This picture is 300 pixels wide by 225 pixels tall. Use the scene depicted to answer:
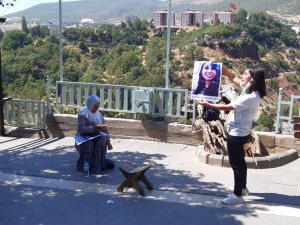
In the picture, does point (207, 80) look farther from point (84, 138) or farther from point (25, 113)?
point (25, 113)

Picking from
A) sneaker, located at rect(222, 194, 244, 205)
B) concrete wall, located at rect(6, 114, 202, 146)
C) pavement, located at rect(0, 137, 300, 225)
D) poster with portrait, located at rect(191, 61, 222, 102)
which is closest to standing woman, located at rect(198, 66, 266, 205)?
sneaker, located at rect(222, 194, 244, 205)

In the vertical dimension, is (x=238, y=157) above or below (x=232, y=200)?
above

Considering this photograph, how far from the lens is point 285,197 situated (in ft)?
16.4

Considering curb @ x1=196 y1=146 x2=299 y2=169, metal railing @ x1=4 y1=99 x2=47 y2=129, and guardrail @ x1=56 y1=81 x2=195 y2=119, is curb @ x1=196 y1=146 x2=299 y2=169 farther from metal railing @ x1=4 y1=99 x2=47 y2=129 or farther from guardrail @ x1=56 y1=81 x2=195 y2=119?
metal railing @ x1=4 y1=99 x2=47 y2=129

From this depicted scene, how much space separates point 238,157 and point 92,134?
7.09ft

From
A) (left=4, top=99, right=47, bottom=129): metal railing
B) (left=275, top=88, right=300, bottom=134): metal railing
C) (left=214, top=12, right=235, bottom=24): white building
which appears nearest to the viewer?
(left=275, top=88, right=300, bottom=134): metal railing

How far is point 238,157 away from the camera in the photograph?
4582 millimetres

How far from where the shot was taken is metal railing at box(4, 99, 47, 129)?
8.12 metres

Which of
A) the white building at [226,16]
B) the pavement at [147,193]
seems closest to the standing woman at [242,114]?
the pavement at [147,193]

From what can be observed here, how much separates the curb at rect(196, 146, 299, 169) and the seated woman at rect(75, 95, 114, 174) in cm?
154

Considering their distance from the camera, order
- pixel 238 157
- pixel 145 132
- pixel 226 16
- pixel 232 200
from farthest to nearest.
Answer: pixel 226 16
pixel 145 132
pixel 232 200
pixel 238 157

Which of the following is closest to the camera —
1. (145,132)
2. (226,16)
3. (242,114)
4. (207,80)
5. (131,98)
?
(242,114)

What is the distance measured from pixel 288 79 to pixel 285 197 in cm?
9463

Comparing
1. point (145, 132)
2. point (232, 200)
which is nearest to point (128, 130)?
point (145, 132)
